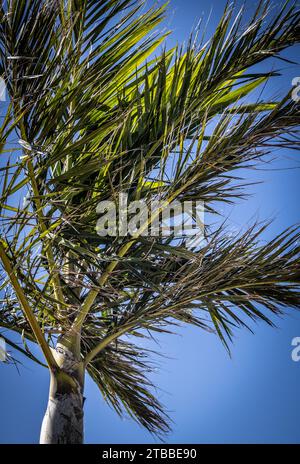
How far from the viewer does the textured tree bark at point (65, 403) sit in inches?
101

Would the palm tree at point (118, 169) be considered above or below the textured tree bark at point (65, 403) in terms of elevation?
above

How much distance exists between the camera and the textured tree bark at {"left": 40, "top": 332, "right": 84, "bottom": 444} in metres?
2.57

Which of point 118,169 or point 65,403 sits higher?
point 118,169

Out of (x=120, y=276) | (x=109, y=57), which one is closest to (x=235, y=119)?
(x=109, y=57)

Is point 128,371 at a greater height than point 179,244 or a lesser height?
lesser

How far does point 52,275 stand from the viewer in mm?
2770

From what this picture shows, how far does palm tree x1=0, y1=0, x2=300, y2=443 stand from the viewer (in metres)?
2.54

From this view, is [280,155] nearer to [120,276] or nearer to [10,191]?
[120,276]

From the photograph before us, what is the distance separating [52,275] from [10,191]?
1.45 ft

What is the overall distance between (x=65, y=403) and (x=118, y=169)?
3.35 feet

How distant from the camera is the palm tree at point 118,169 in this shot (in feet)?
8.34

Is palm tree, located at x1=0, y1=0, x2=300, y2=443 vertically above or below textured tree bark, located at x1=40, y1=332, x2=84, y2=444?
above

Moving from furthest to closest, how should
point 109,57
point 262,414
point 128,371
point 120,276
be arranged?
point 262,414
point 128,371
point 120,276
point 109,57

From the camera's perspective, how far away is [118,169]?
2600 millimetres
